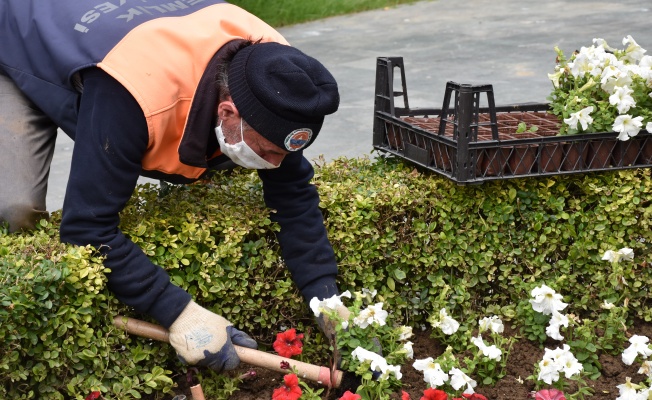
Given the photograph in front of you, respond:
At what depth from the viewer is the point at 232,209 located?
320 cm

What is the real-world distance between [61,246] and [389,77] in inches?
60.0

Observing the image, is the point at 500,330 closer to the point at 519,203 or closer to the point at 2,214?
the point at 519,203

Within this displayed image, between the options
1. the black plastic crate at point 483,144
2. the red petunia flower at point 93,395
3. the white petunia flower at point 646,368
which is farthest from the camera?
→ the black plastic crate at point 483,144

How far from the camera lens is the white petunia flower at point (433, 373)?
114 inches

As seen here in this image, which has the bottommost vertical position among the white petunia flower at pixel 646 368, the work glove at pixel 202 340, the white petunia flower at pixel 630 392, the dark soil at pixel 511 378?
the dark soil at pixel 511 378

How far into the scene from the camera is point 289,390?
A: 9.21 feet

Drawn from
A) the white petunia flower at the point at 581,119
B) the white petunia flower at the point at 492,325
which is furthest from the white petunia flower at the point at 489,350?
the white petunia flower at the point at 581,119

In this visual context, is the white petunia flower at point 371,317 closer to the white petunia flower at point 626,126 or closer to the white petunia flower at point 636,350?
the white petunia flower at point 636,350

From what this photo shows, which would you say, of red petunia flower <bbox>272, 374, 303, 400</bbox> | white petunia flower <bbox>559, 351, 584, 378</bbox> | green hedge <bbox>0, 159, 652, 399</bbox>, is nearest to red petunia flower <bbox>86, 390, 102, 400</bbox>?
green hedge <bbox>0, 159, 652, 399</bbox>

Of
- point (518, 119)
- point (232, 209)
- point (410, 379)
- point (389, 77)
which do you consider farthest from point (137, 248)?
point (518, 119)

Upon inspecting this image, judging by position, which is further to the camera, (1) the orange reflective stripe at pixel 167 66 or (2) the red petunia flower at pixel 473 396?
(2) the red petunia flower at pixel 473 396

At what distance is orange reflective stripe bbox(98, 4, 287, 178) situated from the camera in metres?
2.75

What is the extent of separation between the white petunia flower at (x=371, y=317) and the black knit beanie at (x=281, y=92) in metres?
0.60

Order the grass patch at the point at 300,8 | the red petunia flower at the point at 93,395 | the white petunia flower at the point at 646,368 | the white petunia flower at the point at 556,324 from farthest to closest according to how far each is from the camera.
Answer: the grass patch at the point at 300,8
the white petunia flower at the point at 556,324
the white petunia flower at the point at 646,368
the red petunia flower at the point at 93,395
